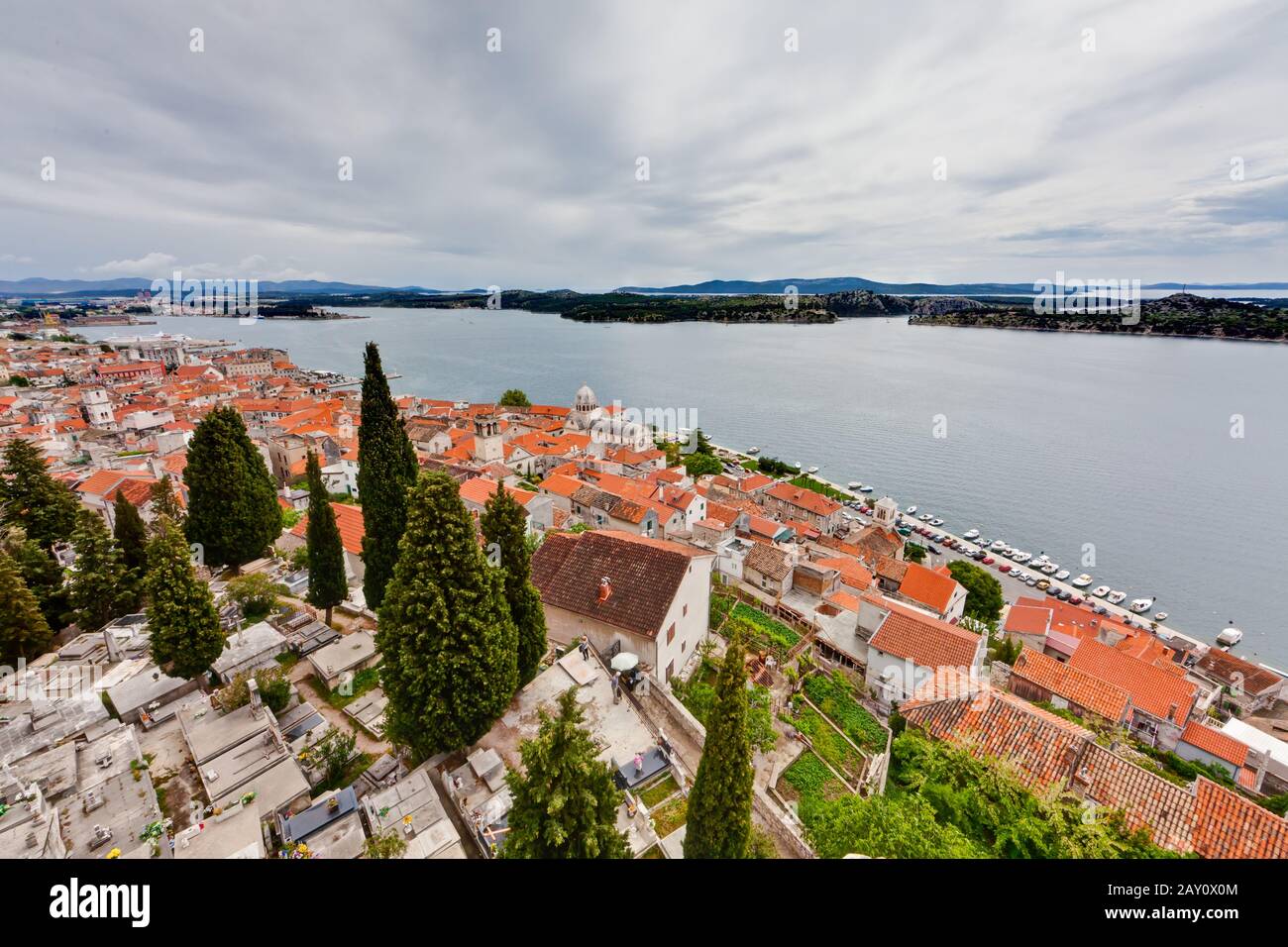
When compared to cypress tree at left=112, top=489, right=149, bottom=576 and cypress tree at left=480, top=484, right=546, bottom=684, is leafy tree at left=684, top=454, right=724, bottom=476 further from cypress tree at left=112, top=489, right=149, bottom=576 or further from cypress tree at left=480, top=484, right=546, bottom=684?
cypress tree at left=112, top=489, right=149, bottom=576

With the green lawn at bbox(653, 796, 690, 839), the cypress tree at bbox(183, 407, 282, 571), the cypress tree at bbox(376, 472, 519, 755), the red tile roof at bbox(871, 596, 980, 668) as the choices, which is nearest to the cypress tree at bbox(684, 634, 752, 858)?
the green lawn at bbox(653, 796, 690, 839)

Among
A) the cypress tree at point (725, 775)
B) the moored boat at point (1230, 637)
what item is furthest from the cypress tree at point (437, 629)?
the moored boat at point (1230, 637)

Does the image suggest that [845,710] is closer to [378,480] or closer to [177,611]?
[378,480]

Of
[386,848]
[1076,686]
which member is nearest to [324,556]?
[386,848]
